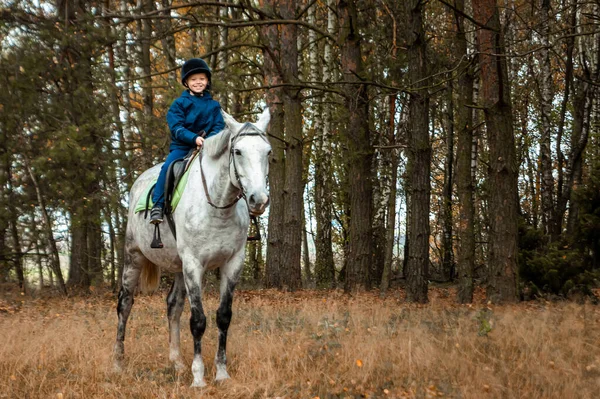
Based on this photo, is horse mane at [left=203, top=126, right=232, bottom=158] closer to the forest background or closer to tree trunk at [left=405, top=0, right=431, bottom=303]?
the forest background

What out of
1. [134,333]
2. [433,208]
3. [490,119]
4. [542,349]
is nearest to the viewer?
[542,349]

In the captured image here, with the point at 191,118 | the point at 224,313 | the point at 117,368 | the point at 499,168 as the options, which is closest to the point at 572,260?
the point at 499,168

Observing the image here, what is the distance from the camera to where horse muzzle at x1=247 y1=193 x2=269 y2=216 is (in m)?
4.68

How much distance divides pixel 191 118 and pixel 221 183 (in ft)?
3.58

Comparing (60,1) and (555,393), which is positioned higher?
(60,1)

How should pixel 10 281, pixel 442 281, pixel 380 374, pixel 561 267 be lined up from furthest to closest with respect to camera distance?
pixel 442 281
pixel 10 281
pixel 561 267
pixel 380 374

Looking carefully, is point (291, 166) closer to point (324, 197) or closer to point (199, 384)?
point (324, 197)

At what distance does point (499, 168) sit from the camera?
10.2 meters

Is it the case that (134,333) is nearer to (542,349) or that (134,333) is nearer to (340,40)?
(542,349)

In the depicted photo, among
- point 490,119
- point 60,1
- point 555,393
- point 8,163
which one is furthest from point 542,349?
point 60,1

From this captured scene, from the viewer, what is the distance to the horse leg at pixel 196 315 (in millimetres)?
5637

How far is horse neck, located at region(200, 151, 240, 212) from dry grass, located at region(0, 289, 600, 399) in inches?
67.4

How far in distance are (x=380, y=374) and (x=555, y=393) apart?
1.57 m

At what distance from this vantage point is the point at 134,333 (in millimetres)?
8242
